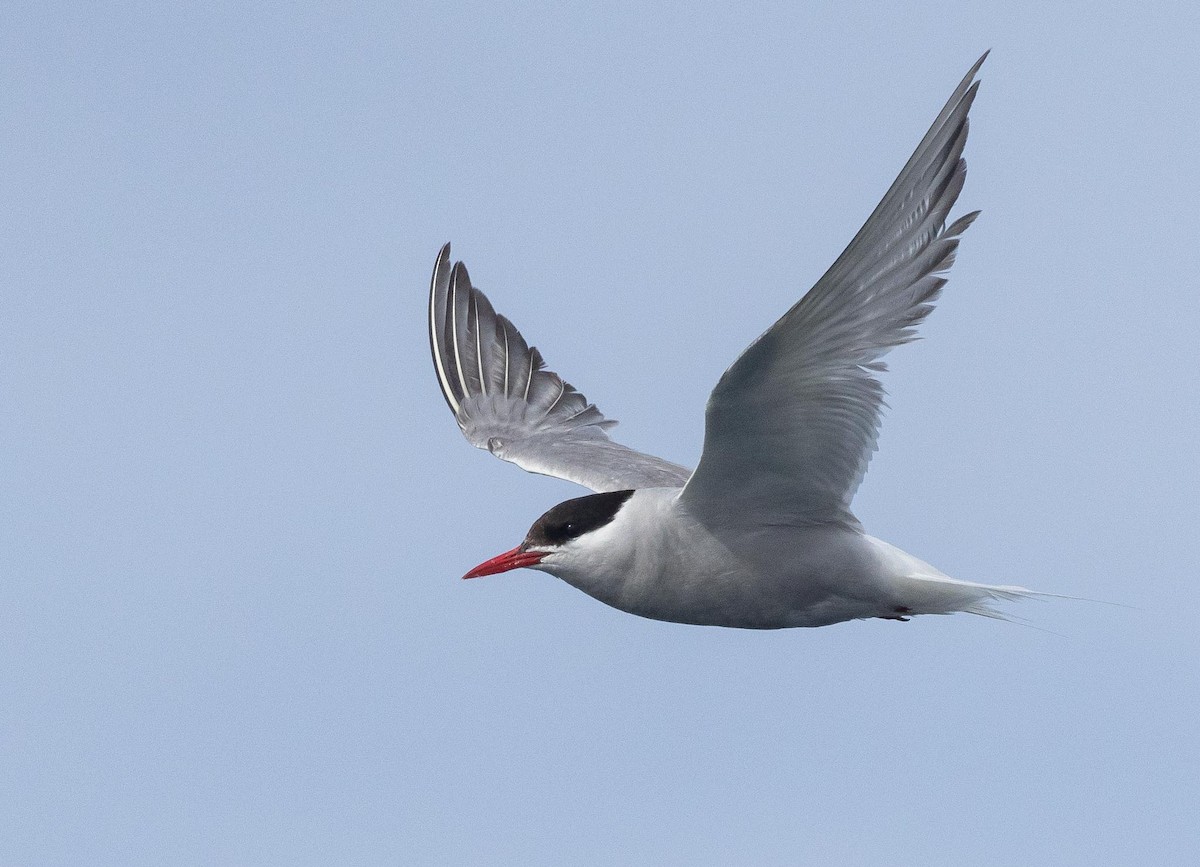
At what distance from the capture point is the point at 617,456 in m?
11.1

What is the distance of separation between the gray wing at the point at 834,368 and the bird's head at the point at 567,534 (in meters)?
0.52

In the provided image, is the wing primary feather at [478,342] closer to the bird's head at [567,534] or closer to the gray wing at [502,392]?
the gray wing at [502,392]

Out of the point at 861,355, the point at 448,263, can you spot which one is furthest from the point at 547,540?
the point at 448,263

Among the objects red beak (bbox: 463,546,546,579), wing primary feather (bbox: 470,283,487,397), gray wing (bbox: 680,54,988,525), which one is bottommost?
red beak (bbox: 463,546,546,579)

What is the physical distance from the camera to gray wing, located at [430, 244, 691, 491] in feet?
36.8

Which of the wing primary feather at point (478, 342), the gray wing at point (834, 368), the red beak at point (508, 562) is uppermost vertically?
the wing primary feather at point (478, 342)

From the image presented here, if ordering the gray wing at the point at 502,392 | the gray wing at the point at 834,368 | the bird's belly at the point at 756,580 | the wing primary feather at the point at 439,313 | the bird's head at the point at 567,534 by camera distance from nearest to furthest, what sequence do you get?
1. the gray wing at the point at 834,368
2. the bird's belly at the point at 756,580
3. the bird's head at the point at 567,534
4. the gray wing at the point at 502,392
5. the wing primary feather at the point at 439,313

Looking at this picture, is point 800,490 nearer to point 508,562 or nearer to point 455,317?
point 508,562

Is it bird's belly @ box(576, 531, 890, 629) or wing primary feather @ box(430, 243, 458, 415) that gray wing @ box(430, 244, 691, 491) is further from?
bird's belly @ box(576, 531, 890, 629)

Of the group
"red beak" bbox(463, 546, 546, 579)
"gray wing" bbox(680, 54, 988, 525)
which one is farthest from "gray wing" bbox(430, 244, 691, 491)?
"gray wing" bbox(680, 54, 988, 525)

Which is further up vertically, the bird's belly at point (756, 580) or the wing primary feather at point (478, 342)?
the wing primary feather at point (478, 342)

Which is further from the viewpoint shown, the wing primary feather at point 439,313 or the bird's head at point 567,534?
the wing primary feather at point 439,313

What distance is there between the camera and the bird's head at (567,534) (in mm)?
8688

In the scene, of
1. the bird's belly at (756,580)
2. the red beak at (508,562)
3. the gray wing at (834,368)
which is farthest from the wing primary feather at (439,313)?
the gray wing at (834,368)
